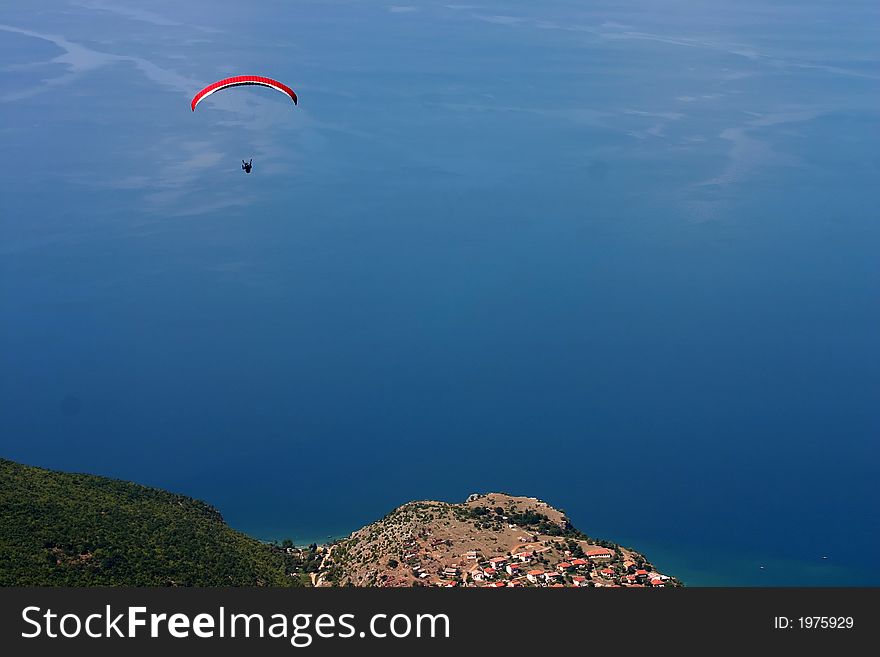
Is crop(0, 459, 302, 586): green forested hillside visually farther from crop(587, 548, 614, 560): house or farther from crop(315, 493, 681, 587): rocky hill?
crop(587, 548, 614, 560): house

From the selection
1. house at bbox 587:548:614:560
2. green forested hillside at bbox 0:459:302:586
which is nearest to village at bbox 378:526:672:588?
house at bbox 587:548:614:560

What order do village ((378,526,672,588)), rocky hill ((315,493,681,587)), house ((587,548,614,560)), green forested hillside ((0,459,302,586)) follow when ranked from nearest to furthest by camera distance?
green forested hillside ((0,459,302,586)), village ((378,526,672,588)), rocky hill ((315,493,681,587)), house ((587,548,614,560))

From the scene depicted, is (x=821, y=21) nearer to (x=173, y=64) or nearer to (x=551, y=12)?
(x=551, y=12)

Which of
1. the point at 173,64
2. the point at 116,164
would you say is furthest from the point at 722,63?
the point at 116,164

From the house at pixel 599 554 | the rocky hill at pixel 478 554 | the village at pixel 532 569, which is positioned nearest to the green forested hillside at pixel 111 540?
the rocky hill at pixel 478 554

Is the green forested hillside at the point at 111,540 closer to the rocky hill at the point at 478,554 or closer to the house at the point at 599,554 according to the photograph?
the rocky hill at the point at 478,554

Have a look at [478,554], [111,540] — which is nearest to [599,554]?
[478,554]
